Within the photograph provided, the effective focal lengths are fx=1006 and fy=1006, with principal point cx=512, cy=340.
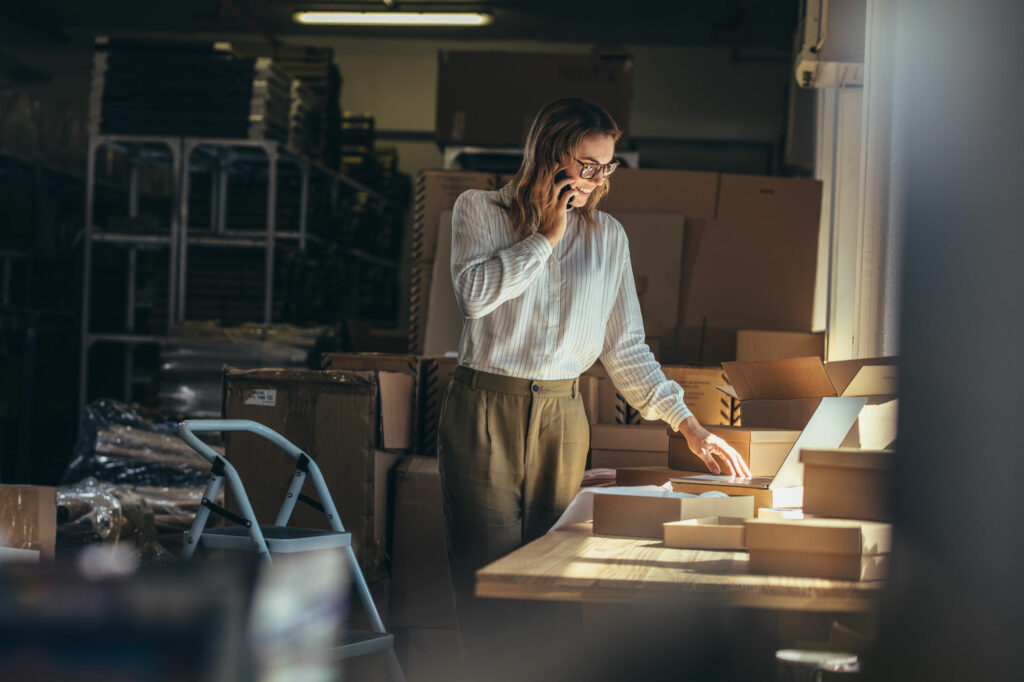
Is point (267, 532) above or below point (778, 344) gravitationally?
below

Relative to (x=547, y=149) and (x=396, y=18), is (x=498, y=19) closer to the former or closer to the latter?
(x=396, y=18)

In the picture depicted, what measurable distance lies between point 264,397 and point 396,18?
5.49 meters

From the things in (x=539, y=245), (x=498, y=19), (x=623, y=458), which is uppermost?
(x=498, y=19)

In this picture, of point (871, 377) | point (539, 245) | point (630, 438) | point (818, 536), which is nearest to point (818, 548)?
point (818, 536)

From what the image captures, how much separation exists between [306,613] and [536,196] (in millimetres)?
1104

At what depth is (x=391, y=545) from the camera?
11.7ft

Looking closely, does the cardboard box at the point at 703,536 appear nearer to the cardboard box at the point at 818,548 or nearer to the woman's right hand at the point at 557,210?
the cardboard box at the point at 818,548

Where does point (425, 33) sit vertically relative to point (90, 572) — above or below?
above

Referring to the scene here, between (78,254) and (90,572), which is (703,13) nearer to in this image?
(78,254)

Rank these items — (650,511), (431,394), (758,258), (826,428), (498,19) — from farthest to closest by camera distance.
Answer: (498,19), (758,258), (431,394), (826,428), (650,511)

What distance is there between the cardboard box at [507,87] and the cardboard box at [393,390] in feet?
5.72

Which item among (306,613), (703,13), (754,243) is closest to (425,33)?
(703,13)

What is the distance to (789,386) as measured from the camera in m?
2.42

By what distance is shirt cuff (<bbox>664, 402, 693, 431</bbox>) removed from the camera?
2.30m
